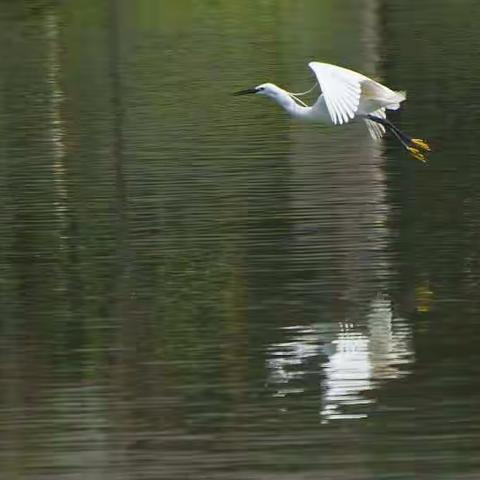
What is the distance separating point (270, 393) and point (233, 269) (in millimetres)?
3246

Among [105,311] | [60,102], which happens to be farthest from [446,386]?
[60,102]

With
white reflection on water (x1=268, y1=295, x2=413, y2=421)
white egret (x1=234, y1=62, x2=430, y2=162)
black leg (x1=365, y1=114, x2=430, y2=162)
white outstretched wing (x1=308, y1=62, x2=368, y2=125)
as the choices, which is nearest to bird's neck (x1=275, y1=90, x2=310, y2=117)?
white egret (x1=234, y1=62, x2=430, y2=162)

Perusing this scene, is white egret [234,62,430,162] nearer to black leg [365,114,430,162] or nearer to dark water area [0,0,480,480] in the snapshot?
black leg [365,114,430,162]

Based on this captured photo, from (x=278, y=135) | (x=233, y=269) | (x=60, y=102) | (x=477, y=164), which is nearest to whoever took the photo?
(x=233, y=269)

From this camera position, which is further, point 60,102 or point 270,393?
point 60,102

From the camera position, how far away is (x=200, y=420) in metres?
9.79

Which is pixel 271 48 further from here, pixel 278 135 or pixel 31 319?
pixel 31 319

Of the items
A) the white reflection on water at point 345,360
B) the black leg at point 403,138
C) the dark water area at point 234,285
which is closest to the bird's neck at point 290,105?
the black leg at point 403,138

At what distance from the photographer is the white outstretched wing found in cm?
1479

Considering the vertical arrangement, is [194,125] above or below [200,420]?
below

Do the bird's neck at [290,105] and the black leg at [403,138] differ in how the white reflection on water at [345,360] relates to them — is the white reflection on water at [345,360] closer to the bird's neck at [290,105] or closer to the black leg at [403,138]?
the black leg at [403,138]

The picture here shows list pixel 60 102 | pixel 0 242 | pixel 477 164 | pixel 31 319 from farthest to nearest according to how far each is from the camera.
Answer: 1. pixel 60 102
2. pixel 477 164
3. pixel 0 242
4. pixel 31 319

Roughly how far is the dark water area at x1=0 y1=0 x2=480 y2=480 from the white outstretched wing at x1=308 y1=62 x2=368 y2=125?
3.14 ft

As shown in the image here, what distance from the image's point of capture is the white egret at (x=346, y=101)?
48.6 ft
